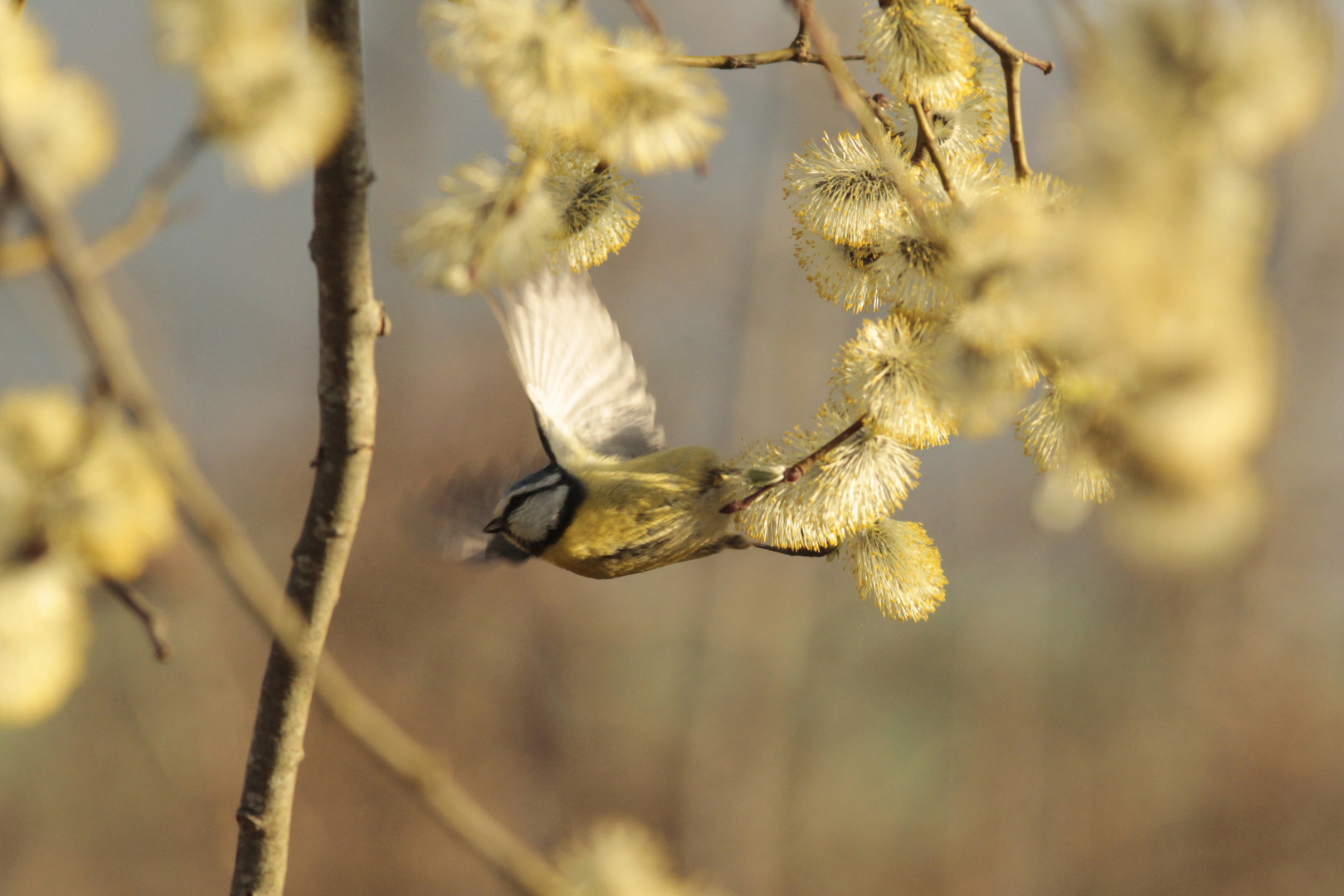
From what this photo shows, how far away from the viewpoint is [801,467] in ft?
2.32

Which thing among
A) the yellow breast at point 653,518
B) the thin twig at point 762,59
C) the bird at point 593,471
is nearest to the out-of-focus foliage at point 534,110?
the thin twig at point 762,59

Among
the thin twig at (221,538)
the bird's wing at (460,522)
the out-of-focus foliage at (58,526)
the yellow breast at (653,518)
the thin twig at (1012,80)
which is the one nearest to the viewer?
the thin twig at (221,538)

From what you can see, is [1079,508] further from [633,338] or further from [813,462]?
[633,338]

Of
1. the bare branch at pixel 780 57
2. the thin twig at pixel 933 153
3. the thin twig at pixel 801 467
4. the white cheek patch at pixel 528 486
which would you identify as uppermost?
the bare branch at pixel 780 57

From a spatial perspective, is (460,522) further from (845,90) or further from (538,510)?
(845,90)

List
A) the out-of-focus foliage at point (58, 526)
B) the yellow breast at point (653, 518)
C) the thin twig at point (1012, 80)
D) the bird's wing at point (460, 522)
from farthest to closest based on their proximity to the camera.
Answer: the bird's wing at point (460, 522) < the yellow breast at point (653, 518) < the thin twig at point (1012, 80) < the out-of-focus foliage at point (58, 526)

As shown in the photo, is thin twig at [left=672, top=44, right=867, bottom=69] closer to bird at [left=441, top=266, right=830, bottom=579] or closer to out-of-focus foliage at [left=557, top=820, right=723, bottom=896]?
bird at [left=441, top=266, right=830, bottom=579]

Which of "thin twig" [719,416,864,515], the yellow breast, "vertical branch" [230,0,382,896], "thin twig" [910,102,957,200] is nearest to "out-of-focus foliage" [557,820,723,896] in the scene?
"vertical branch" [230,0,382,896]

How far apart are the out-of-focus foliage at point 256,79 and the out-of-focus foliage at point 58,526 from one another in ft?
0.41

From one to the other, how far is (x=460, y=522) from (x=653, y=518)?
0.31m

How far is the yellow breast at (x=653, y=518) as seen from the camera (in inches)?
40.7

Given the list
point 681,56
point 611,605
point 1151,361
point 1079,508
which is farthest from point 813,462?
point 611,605

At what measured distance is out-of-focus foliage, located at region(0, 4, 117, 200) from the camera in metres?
0.36

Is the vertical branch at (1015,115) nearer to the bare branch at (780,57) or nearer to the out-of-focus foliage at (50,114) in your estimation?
the bare branch at (780,57)
